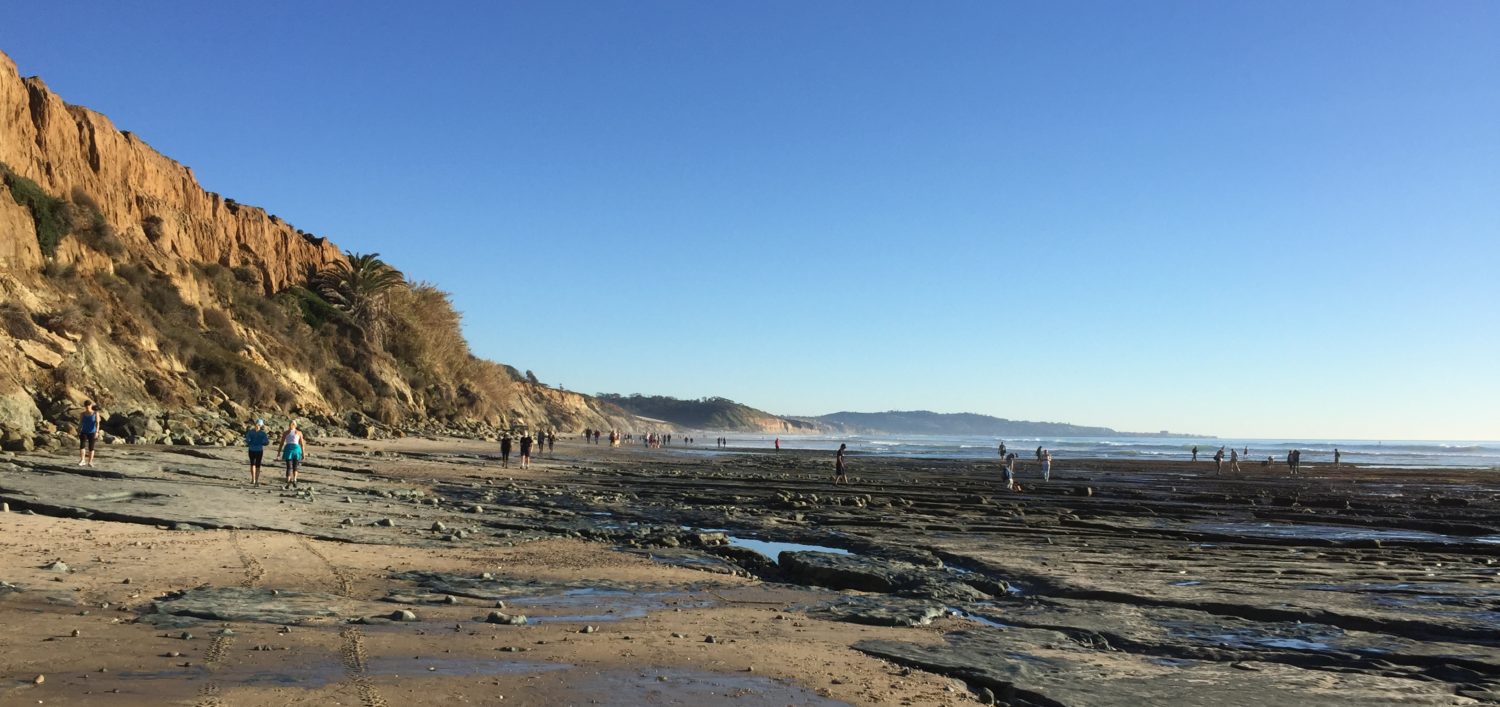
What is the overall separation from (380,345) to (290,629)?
5385cm

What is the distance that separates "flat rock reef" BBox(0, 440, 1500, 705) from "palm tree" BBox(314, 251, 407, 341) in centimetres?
3902

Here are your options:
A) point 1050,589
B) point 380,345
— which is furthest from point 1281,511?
point 380,345

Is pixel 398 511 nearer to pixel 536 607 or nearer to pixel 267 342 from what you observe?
pixel 536 607

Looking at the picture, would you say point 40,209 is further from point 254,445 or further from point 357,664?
point 357,664

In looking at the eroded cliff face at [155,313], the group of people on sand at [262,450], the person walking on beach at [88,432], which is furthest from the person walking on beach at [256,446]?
the eroded cliff face at [155,313]

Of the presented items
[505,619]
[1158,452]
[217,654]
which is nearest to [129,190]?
[505,619]

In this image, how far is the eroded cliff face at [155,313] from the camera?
27.8m

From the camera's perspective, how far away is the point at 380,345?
190 feet

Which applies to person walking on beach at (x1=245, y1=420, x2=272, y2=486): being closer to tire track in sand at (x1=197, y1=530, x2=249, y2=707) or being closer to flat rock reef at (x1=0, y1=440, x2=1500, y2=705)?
flat rock reef at (x1=0, y1=440, x2=1500, y2=705)

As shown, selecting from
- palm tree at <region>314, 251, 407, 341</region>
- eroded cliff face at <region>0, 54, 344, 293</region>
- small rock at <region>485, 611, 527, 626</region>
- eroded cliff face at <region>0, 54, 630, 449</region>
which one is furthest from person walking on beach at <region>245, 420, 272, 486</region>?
palm tree at <region>314, 251, 407, 341</region>

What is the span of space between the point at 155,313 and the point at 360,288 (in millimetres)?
20194

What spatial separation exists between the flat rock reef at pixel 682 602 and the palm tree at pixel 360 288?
39025mm

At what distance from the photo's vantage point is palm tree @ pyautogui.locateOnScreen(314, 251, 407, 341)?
190ft

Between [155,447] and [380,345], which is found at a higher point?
[380,345]
